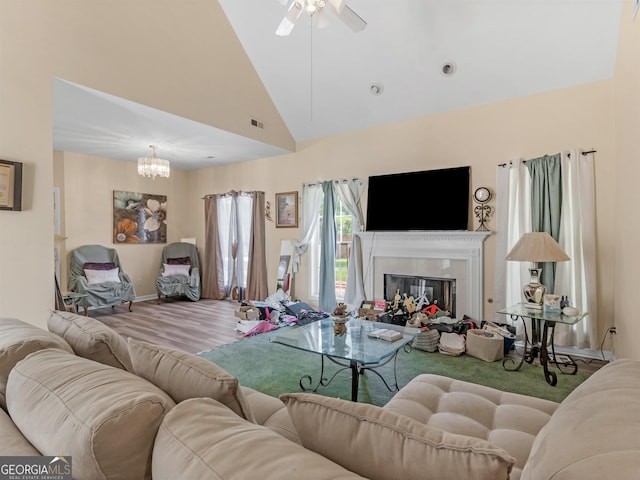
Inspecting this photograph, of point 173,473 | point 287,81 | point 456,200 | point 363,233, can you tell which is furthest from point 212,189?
point 173,473

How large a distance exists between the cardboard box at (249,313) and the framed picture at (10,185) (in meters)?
2.75

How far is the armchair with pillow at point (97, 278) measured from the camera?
5129 millimetres

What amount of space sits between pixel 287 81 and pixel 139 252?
423cm

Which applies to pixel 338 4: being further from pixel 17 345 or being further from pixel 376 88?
pixel 17 345

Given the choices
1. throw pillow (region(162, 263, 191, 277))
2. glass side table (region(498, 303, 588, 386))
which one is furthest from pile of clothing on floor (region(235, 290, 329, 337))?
glass side table (region(498, 303, 588, 386))

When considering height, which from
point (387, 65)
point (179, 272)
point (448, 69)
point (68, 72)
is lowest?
point (179, 272)

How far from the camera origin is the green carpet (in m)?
2.72

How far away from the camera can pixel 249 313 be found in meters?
4.74

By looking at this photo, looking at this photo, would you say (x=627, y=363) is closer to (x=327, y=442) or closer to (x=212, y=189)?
(x=327, y=442)

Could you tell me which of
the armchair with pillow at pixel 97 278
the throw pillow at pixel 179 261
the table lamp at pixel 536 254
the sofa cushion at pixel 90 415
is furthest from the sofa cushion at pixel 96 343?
the throw pillow at pixel 179 261

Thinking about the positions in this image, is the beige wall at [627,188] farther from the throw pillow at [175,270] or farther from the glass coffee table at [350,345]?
the throw pillow at [175,270]

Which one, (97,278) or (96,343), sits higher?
(96,343)

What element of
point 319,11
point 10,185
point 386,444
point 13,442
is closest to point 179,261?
point 10,185

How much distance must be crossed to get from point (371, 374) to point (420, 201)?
92.2 inches
